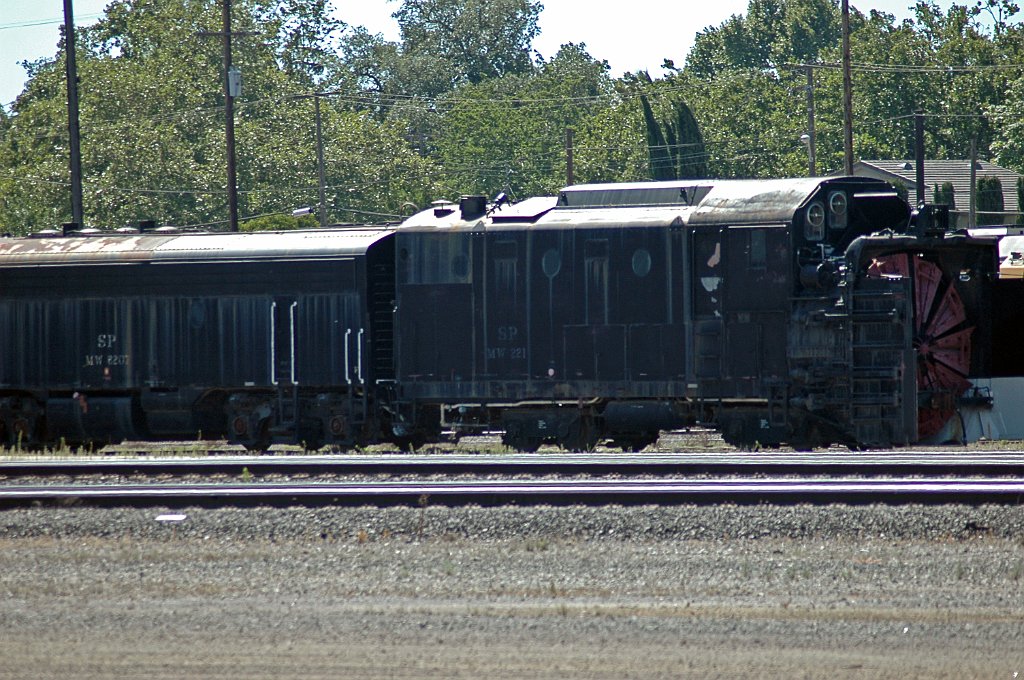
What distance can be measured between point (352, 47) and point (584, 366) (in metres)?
115

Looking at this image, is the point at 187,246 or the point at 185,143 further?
the point at 185,143

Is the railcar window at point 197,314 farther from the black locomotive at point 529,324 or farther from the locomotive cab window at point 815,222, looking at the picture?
the locomotive cab window at point 815,222

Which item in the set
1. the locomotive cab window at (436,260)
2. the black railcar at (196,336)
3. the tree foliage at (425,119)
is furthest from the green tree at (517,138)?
the locomotive cab window at (436,260)

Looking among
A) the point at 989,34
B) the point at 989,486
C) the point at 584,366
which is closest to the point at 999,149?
the point at 989,34

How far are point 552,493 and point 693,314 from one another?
19.2ft

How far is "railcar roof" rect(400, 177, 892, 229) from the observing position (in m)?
16.2

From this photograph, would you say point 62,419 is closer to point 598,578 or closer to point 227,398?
point 227,398

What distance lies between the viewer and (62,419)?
19.1 meters

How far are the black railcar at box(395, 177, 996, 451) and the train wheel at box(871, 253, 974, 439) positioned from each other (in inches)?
1.0

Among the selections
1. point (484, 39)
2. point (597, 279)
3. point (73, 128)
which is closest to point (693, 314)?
point (597, 279)

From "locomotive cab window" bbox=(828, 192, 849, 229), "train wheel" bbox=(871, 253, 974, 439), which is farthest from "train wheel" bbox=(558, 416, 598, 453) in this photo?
"train wheel" bbox=(871, 253, 974, 439)

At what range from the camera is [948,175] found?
65.5 metres

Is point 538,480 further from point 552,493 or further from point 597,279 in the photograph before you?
point 597,279

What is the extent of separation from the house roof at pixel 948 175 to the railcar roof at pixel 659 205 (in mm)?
48380
